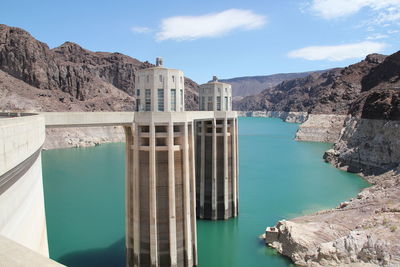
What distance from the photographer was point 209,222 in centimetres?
2914

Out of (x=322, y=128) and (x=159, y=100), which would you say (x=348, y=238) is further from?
(x=322, y=128)

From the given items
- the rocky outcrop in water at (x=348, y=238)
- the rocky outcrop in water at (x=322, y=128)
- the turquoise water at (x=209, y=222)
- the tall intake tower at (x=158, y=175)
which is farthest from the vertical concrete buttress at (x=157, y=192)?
the rocky outcrop in water at (x=322, y=128)

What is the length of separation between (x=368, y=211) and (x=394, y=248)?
6218mm

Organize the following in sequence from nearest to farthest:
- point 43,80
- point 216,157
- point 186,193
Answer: point 186,193 → point 216,157 → point 43,80

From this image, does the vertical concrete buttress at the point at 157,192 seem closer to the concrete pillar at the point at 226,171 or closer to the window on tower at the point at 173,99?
the window on tower at the point at 173,99

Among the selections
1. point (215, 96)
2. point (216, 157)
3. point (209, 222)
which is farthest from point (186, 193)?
point (215, 96)

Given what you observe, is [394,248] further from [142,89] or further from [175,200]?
[142,89]

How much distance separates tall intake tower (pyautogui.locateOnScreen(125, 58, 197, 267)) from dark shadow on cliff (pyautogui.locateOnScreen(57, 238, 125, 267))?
2.80 metres

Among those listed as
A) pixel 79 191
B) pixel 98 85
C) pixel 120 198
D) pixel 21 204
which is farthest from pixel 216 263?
pixel 98 85

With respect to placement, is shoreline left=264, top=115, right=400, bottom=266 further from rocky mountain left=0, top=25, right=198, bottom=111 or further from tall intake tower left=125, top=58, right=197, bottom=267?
rocky mountain left=0, top=25, right=198, bottom=111

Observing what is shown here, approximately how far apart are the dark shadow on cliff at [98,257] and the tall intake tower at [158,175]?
9.19 feet

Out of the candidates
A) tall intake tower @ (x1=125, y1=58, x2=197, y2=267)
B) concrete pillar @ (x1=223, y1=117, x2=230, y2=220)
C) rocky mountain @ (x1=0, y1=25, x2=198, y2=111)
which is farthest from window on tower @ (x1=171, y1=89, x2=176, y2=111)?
rocky mountain @ (x1=0, y1=25, x2=198, y2=111)

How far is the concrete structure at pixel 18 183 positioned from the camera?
314 inches

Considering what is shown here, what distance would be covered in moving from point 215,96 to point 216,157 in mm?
5181
